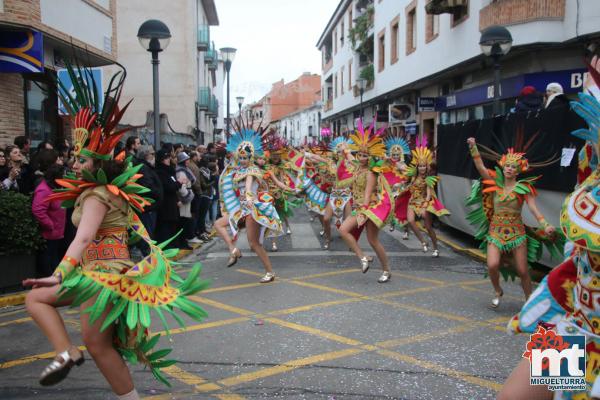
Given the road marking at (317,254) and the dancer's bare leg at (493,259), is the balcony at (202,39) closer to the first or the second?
the road marking at (317,254)

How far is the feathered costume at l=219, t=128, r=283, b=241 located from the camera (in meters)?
8.25

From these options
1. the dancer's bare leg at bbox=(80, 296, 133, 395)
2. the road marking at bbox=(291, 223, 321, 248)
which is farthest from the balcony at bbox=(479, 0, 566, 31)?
the dancer's bare leg at bbox=(80, 296, 133, 395)

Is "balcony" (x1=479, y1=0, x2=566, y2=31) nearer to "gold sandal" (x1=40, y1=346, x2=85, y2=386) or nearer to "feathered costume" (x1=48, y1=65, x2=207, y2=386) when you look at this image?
"feathered costume" (x1=48, y1=65, x2=207, y2=386)

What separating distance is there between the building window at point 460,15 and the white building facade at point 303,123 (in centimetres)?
3818

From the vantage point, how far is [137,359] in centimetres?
362

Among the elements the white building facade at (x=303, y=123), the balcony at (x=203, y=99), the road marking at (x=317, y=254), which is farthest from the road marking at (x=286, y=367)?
the white building facade at (x=303, y=123)

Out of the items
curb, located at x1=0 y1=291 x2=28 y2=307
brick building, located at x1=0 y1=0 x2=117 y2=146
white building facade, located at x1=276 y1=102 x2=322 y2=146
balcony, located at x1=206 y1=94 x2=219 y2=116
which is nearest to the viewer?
curb, located at x1=0 y1=291 x2=28 y2=307

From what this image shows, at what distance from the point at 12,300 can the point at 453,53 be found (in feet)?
51.0

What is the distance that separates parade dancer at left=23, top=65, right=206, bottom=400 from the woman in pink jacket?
11.3 feet

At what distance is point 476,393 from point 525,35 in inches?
490

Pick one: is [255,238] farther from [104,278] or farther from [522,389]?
[522,389]

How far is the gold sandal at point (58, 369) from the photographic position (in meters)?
3.09

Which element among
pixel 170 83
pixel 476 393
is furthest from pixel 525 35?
pixel 170 83

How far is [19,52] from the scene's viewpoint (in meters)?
10.8
